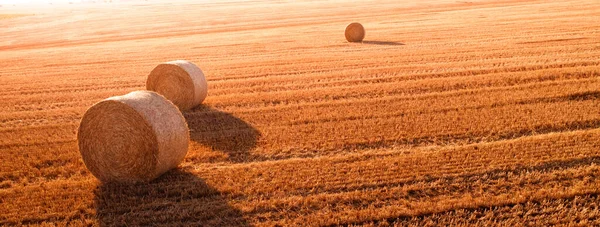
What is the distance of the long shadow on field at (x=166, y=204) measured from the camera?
20.6 feet

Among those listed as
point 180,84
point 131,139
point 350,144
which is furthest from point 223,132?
point 180,84

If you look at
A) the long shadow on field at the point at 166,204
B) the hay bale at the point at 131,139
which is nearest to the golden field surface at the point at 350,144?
the long shadow on field at the point at 166,204

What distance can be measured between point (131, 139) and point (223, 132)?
2463 millimetres

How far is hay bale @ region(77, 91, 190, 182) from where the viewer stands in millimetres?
7375

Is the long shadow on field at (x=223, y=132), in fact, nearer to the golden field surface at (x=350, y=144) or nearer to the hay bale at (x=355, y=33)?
the golden field surface at (x=350, y=144)

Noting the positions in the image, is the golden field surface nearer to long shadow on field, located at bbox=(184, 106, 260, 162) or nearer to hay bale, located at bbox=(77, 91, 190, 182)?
long shadow on field, located at bbox=(184, 106, 260, 162)

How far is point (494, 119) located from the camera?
9531 millimetres

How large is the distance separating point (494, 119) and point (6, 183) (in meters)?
8.48

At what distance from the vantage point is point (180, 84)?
11828 millimetres

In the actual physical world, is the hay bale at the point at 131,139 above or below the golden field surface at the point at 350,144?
above

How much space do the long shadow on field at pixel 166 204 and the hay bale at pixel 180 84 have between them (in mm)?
4279

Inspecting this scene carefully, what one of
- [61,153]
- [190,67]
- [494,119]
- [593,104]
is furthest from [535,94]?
[61,153]

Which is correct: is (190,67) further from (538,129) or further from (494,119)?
(538,129)

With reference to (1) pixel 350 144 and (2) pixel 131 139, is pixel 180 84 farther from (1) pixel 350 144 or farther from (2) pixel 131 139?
(1) pixel 350 144
